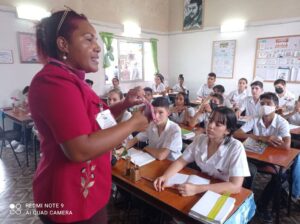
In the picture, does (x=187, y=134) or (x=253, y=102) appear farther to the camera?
(x=253, y=102)

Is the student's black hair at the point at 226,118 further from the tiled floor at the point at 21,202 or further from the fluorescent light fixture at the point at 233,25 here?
the fluorescent light fixture at the point at 233,25

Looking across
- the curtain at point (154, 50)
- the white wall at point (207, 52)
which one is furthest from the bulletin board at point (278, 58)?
the curtain at point (154, 50)

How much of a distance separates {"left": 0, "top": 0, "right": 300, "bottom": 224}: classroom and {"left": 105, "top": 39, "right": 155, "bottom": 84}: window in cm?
4

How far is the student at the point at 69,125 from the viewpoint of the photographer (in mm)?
638

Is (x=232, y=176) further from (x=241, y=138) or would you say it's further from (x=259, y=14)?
(x=259, y=14)

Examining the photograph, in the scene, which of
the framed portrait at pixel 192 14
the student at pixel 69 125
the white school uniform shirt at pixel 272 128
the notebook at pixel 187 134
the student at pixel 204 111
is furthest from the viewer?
the framed portrait at pixel 192 14

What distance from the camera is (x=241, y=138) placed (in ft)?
8.34

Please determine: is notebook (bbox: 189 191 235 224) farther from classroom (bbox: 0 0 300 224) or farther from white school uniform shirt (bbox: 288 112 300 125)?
white school uniform shirt (bbox: 288 112 300 125)

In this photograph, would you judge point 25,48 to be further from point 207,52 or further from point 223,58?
point 223,58

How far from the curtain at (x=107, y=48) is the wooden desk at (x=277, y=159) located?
4.56 metres

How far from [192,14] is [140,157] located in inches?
234

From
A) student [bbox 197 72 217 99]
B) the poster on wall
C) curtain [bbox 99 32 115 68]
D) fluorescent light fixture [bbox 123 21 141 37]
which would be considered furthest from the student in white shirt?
fluorescent light fixture [bbox 123 21 141 37]

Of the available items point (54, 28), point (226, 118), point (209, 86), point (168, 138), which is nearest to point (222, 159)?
point (226, 118)

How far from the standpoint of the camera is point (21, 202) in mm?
2451
